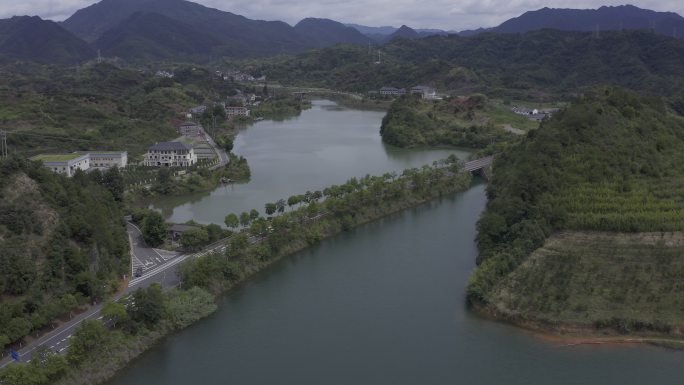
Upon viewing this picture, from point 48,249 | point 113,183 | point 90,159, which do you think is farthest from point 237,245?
point 90,159

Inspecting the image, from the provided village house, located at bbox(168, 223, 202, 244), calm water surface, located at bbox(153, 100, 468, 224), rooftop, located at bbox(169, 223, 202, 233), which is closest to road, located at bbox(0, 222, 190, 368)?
village house, located at bbox(168, 223, 202, 244)

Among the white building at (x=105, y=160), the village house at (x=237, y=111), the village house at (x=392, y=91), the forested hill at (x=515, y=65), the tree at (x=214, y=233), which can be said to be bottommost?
the tree at (x=214, y=233)

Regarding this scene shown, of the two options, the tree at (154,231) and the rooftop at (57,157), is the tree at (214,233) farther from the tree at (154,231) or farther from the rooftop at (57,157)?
the rooftop at (57,157)

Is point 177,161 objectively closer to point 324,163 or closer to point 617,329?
point 324,163

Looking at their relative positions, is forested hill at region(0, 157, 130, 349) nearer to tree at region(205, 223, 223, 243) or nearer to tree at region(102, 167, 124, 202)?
tree at region(205, 223, 223, 243)

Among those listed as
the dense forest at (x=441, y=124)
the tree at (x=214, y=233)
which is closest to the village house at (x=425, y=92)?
the dense forest at (x=441, y=124)

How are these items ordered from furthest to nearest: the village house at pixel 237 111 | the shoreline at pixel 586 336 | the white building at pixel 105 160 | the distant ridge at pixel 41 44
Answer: the distant ridge at pixel 41 44 < the village house at pixel 237 111 < the white building at pixel 105 160 < the shoreline at pixel 586 336
